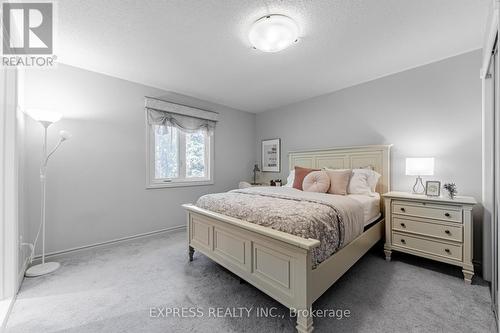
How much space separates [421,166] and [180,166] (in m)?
3.50

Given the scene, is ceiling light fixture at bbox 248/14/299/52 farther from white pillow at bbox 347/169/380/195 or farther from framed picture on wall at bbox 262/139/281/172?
framed picture on wall at bbox 262/139/281/172

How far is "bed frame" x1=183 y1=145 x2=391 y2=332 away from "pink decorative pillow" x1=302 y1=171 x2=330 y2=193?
703 millimetres

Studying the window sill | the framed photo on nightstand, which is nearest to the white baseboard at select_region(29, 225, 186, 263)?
the window sill

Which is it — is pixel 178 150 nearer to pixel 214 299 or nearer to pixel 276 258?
pixel 214 299

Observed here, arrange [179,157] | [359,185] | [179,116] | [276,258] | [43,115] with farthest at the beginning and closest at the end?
[179,157], [179,116], [359,185], [43,115], [276,258]

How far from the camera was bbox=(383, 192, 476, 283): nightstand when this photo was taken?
1.99 metres

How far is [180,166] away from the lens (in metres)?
3.68

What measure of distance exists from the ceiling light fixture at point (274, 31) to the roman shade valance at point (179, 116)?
2.06 meters

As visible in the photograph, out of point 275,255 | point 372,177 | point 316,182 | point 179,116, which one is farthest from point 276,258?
point 179,116

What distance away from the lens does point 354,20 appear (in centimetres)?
181

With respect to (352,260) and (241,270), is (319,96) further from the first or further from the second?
(241,270)

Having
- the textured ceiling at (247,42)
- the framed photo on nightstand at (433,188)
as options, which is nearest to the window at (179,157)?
the textured ceiling at (247,42)

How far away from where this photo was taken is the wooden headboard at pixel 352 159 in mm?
2900

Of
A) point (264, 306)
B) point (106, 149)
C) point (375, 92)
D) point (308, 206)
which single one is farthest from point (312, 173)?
point (106, 149)
